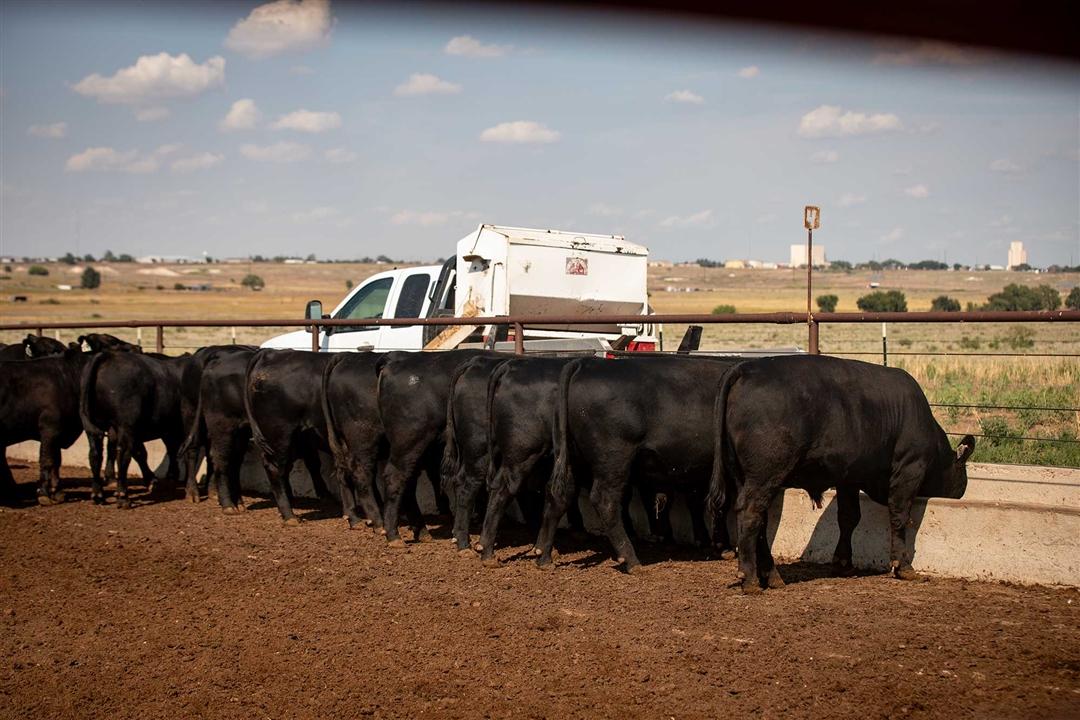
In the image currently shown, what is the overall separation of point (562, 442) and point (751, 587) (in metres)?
1.71

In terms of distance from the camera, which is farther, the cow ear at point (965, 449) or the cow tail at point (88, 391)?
the cow tail at point (88, 391)

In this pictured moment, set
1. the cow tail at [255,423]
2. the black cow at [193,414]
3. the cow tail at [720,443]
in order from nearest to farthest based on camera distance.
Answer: the cow tail at [720,443]
the cow tail at [255,423]
the black cow at [193,414]

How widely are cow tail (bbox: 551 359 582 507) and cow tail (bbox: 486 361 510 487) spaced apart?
0.63m

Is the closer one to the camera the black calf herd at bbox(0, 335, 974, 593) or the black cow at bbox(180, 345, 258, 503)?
the black calf herd at bbox(0, 335, 974, 593)

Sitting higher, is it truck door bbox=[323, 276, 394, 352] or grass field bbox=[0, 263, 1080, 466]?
truck door bbox=[323, 276, 394, 352]

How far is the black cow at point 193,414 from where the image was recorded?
36.8ft

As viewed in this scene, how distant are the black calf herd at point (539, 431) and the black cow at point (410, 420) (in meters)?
0.01

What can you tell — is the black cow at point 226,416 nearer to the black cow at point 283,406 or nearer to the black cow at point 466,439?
the black cow at point 283,406

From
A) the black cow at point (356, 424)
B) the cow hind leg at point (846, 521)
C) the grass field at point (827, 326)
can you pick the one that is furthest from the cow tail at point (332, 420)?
the grass field at point (827, 326)

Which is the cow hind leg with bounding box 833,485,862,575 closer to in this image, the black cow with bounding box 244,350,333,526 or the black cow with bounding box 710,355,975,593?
the black cow with bounding box 710,355,975,593

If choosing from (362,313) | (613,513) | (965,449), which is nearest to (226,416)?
(362,313)

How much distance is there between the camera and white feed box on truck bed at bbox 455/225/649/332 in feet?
39.6

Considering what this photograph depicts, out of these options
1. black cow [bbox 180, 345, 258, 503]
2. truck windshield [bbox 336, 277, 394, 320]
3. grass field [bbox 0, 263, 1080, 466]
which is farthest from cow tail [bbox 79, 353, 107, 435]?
grass field [bbox 0, 263, 1080, 466]

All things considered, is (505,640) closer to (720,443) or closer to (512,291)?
(720,443)
